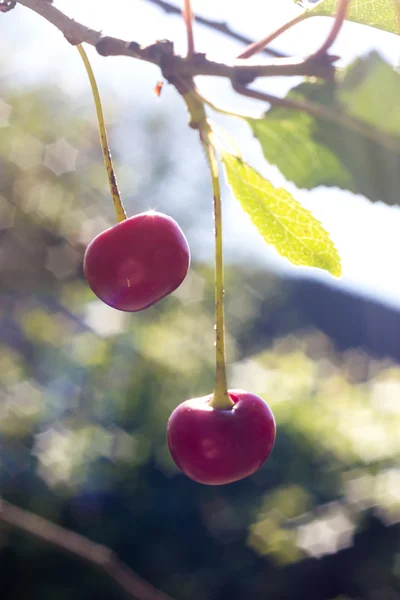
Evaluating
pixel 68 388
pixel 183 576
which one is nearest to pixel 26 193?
pixel 68 388

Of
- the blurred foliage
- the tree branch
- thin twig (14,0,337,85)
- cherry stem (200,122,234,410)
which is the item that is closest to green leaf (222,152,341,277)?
cherry stem (200,122,234,410)

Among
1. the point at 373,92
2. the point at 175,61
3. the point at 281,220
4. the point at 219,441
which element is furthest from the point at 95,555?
the point at 373,92

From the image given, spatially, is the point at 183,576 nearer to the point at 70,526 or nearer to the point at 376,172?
the point at 70,526

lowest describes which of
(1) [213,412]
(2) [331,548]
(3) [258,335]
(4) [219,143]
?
(1) [213,412]

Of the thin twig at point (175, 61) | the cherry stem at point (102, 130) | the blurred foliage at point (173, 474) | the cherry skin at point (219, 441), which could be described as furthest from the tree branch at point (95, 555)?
the thin twig at point (175, 61)

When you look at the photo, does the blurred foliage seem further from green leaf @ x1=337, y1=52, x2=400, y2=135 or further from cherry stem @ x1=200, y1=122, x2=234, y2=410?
green leaf @ x1=337, y1=52, x2=400, y2=135

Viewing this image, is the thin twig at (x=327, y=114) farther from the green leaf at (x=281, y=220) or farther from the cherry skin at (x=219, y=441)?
the cherry skin at (x=219, y=441)
